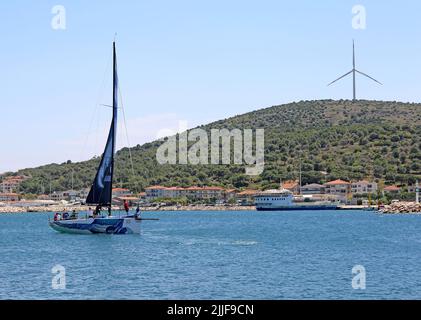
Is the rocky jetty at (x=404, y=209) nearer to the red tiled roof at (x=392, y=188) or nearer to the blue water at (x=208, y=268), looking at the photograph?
the red tiled roof at (x=392, y=188)

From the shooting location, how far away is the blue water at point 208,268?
→ 3244cm

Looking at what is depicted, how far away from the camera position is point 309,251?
52.4m

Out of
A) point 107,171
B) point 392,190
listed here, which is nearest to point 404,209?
point 392,190

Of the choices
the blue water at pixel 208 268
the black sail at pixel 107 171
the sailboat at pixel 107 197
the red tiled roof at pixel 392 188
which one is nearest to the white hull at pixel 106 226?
the sailboat at pixel 107 197

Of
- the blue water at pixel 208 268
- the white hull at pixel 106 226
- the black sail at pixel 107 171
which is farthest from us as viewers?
the black sail at pixel 107 171

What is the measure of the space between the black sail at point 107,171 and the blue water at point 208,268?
319 centimetres

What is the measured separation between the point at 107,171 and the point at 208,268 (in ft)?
82.8

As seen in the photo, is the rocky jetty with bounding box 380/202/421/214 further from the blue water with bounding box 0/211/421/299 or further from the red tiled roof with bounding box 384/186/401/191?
the blue water with bounding box 0/211/421/299

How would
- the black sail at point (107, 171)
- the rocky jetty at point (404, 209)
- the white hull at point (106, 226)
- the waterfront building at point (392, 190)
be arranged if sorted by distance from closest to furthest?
1. the white hull at point (106, 226)
2. the black sail at point (107, 171)
3. the rocky jetty at point (404, 209)
4. the waterfront building at point (392, 190)

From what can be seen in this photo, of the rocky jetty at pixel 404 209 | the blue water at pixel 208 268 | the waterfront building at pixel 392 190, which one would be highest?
the waterfront building at pixel 392 190

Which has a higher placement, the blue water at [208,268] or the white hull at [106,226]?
the white hull at [106,226]

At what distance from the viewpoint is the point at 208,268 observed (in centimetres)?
4078

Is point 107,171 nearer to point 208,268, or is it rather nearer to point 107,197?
point 107,197
